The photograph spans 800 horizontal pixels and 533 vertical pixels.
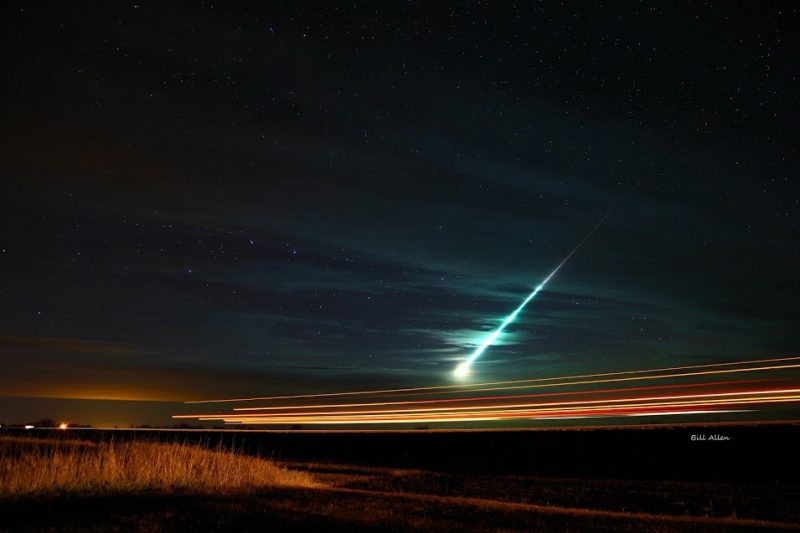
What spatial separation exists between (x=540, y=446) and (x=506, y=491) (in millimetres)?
7865

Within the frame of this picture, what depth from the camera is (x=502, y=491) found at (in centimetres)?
2105

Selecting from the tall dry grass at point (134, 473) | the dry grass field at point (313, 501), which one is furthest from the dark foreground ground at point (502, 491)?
the tall dry grass at point (134, 473)

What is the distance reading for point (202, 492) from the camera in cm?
1606

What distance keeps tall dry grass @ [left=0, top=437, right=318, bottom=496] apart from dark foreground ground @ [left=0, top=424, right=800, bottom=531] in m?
1.01

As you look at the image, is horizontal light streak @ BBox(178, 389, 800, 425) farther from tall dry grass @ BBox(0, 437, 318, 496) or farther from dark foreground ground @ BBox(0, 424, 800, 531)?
tall dry grass @ BBox(0, 437, 318, 496)

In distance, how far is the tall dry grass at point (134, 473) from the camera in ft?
51.6

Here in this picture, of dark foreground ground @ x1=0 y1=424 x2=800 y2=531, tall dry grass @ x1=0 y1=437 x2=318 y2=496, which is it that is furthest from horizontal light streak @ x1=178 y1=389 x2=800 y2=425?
tall dry grass @ x1=0 y1=437 x2=318 y2=496

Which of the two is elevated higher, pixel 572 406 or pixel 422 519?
pixel 572 406

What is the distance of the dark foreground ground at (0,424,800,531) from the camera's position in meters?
12.7

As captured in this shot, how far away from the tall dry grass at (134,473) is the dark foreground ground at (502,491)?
1006 mm

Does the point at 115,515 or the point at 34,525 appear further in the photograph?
the point at 115,515

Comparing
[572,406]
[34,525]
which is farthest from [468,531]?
[572,406]

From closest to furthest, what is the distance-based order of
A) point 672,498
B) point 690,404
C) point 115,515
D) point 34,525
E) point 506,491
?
point 34,525, point 115,515, point 672,498, point 506,491, point 690,404

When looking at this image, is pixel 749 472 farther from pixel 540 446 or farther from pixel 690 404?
pixel 540 446
